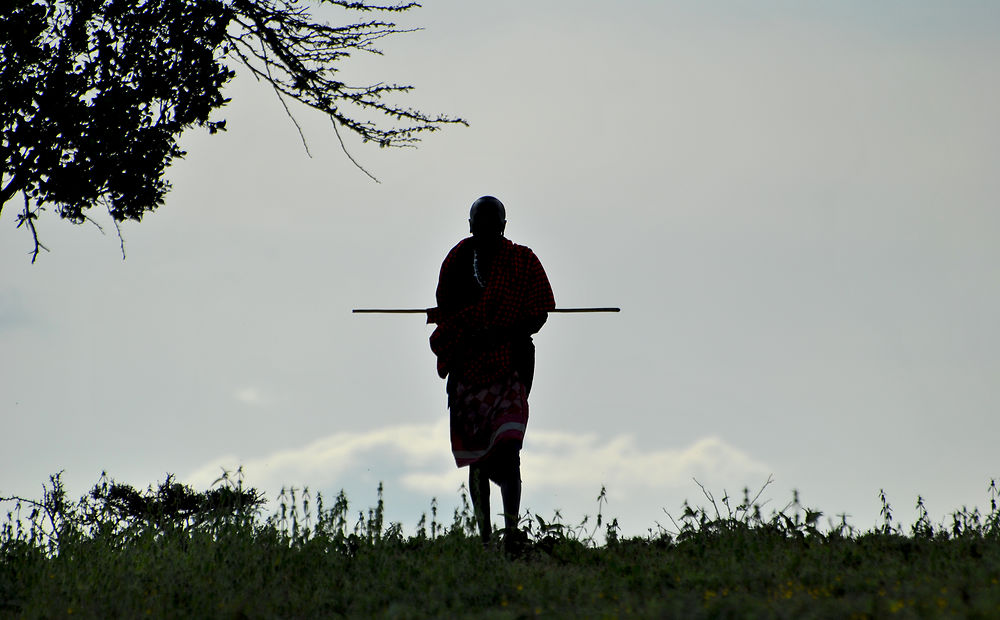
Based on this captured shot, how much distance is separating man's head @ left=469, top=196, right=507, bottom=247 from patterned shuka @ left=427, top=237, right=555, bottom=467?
0.11m

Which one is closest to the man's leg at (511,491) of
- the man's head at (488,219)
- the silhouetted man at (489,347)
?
the silhouetted man at (489,347)

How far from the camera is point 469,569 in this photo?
6.93 m

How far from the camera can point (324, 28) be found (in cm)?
939

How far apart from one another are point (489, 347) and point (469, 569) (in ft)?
6.53

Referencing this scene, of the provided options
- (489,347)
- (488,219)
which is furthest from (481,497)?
(488,219)

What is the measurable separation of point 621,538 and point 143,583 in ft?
12.3

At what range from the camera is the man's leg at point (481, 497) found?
26.4 ft

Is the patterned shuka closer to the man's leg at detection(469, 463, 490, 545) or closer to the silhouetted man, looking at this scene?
the silhouetted man

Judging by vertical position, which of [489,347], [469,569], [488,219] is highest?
[488,219]

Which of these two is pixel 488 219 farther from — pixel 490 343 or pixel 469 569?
pixel 469 569

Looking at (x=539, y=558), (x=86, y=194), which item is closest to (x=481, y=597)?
(x=539, y=558)

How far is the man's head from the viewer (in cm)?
838

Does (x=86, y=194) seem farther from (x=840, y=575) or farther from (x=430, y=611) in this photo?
(x=840, y=575)

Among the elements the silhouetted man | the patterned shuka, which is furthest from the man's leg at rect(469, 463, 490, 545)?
the patterned shuka
